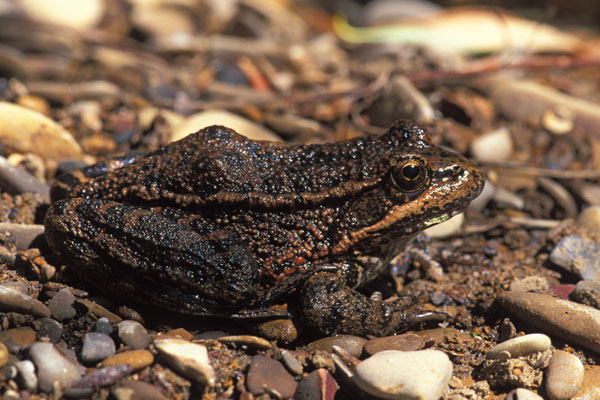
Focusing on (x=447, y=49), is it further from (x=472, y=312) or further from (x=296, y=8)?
(x=472, y=312)

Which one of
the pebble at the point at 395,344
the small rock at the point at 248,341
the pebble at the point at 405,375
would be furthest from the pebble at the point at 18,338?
the pebble at the point at 395,344

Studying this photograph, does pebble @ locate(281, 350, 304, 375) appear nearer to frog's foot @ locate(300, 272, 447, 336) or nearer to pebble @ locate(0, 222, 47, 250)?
frog's foot @ locate(300, 272, 447, 336)

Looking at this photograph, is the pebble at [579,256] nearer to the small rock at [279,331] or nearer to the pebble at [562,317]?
the pebble at [562,317]

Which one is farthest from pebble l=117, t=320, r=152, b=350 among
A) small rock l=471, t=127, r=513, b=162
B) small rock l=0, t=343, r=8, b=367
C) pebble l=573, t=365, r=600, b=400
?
small rock l=471, t=127, r=513, b=162

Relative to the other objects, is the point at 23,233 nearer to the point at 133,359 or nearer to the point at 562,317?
the point at 133,359

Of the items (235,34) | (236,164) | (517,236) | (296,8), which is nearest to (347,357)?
(236,164)
